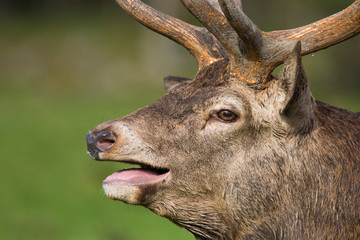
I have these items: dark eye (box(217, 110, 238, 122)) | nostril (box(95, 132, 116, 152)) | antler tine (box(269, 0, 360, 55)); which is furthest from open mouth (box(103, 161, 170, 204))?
antler tine (box(269, 0, 360, 55))

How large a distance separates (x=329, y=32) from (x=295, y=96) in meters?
0.73

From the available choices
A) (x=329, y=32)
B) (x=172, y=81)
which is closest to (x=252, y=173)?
(x=329, y=32)

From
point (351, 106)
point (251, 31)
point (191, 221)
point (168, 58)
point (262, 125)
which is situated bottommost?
point (191, 221)

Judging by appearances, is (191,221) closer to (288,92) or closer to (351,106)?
(288,92)

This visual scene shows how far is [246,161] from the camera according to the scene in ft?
18.7

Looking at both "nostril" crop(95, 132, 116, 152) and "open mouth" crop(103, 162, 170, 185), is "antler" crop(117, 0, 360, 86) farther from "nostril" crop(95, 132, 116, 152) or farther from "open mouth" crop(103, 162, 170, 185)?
"nostril" crop(95, 132, 116, 152)

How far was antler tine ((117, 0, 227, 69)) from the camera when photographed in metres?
6.51

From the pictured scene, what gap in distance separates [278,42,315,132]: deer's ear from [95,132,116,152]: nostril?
133 cm

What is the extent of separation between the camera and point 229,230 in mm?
5758

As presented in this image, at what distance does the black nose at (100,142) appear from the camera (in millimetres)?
5625

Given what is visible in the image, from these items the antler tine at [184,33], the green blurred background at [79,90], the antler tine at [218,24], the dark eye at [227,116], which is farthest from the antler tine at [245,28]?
the green blurred background at [79,90]

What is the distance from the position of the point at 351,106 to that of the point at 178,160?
1662 centimetres

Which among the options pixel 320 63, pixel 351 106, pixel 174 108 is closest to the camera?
pixel 174 108

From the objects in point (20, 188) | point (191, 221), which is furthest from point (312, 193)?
point (20, 188)
